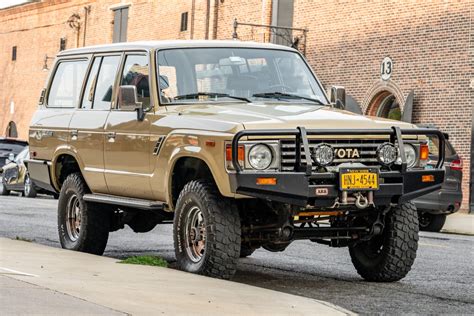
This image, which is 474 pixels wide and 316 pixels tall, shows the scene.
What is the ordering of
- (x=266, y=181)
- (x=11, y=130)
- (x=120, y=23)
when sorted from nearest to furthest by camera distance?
(x=266, y=181) < (x=120, y=23) < (x=11, y=130)

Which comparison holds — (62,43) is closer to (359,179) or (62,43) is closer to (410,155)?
(410,155)

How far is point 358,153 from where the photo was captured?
9.40 meters

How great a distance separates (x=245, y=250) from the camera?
11117mm

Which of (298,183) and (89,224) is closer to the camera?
(298,183)

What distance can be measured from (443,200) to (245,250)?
9.38 metres

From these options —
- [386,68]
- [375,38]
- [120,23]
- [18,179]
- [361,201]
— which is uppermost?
[120,23]

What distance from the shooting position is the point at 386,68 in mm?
30312

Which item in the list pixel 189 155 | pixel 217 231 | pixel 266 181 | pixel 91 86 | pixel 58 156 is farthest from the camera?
pixel 58 156

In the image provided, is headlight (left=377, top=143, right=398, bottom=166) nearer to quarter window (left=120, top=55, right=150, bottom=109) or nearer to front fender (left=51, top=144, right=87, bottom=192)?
quarter window (left=120, top=55, right=150, bottom=109)

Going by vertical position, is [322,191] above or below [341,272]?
above

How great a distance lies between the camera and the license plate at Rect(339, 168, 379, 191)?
9.12 meters

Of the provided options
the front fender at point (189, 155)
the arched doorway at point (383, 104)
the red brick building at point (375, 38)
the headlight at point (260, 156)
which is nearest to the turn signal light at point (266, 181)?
the headlight at point (260, 156)

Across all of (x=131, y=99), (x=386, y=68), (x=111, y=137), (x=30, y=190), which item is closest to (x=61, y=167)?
(x=111, y=137)

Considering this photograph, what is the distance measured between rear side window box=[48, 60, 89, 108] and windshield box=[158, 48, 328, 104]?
5.96 feet
